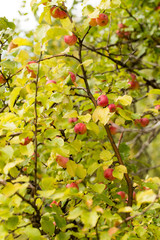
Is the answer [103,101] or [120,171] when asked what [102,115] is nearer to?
[103,101]

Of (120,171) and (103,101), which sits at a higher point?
(103,101)

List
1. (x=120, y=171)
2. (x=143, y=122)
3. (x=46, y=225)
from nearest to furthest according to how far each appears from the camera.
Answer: (x=46, y=225) → (x=120, y=171) → (x=143, y=122)

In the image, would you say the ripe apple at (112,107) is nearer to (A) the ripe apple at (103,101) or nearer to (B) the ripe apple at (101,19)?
(A) the ripe apple at (103,101)

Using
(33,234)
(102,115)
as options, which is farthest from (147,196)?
(102,115)

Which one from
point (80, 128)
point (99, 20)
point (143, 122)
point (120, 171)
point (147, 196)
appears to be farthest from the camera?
point (143, 122)

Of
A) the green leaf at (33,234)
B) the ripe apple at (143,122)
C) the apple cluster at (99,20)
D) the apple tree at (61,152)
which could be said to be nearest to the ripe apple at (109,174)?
the apple tree at (61,152)

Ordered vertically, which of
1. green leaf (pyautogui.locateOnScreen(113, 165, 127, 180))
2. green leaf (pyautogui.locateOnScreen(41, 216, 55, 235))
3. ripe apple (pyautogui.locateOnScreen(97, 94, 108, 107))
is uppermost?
ripe apple (pyautogui.locateOnScreen(97, 94, 108, 107))

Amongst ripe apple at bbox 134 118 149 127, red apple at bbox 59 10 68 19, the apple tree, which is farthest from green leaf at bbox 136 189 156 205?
ripe apple at bbox 134 118 149 127

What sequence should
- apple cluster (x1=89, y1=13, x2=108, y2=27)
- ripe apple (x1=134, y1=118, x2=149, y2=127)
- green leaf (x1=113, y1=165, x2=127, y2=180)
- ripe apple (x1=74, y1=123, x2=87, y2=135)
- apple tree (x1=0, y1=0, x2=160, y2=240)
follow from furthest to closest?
ripe apple (x1=134, y1=118, x2=149, y2=127) < apple cluster (x1=89, y1=13, x2=108, y2=27) < ripe apple (x1=74, y1=123, x2=87, y2=135) < green leaf (x1=113, y1=165, x2=127, y2=180) < apple tree (x1=0, y1=0, x2=160, y2=240)

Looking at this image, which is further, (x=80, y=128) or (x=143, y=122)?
(x=143, y=122)

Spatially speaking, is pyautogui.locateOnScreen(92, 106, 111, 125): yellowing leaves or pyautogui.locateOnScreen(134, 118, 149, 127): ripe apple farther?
pyautogui.locateOnScreen(134, 118, 149, 127): ripe apple

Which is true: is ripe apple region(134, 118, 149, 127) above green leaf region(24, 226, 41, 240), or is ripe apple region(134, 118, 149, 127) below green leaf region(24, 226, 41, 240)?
below

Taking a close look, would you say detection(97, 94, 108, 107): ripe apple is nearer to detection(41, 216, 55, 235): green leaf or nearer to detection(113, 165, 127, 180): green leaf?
detection(113, 165, 127, 180): green leaf

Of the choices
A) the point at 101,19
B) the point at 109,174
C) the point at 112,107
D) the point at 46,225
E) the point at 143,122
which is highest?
the point at 101,19
